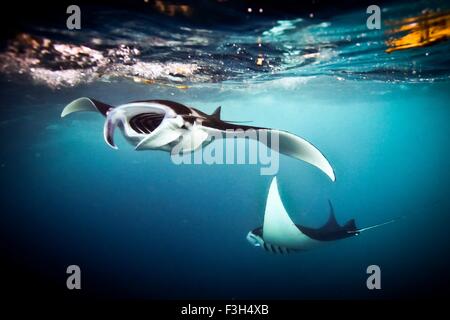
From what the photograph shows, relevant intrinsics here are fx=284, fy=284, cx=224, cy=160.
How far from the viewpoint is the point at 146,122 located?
5621mm

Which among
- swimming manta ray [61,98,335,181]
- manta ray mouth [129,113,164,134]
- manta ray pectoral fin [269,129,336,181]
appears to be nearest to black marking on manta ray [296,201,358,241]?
manta ray pectoral fin [269,129,336,181]

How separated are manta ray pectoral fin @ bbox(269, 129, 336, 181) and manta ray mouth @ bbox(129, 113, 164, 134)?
2221 mm

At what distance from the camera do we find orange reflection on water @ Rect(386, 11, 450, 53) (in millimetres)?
6441

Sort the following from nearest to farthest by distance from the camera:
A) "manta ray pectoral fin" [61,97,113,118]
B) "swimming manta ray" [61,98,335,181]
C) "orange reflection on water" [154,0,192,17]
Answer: "swimming manta ray" [61,98,335,181] → "manta ray pectoral fin" [61,97,113,118] → "orange reflection on water" [154,0,192,17]

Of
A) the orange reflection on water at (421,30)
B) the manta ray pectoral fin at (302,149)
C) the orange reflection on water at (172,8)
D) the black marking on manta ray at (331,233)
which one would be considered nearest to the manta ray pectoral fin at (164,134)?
the manta ray pectoral fin at (302,149)

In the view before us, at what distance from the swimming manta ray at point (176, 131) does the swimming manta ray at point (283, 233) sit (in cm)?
186

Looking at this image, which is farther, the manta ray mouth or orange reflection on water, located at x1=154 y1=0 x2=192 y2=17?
orange reflection on water, located at x1=154 y1=0 x2=192 y2=17

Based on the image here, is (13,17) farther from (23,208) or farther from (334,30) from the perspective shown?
(23,208)

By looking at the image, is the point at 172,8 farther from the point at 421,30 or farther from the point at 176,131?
the point at 421,30

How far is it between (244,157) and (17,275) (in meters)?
52.9

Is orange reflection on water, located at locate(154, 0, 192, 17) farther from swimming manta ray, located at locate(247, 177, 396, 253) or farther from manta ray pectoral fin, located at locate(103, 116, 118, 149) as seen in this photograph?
swimming manta ray, located at locate(247, 177, 396, 253)

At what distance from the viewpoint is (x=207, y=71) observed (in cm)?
1101

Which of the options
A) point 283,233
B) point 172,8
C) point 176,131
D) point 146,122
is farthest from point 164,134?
point 283,233

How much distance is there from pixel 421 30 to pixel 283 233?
6.17 m
